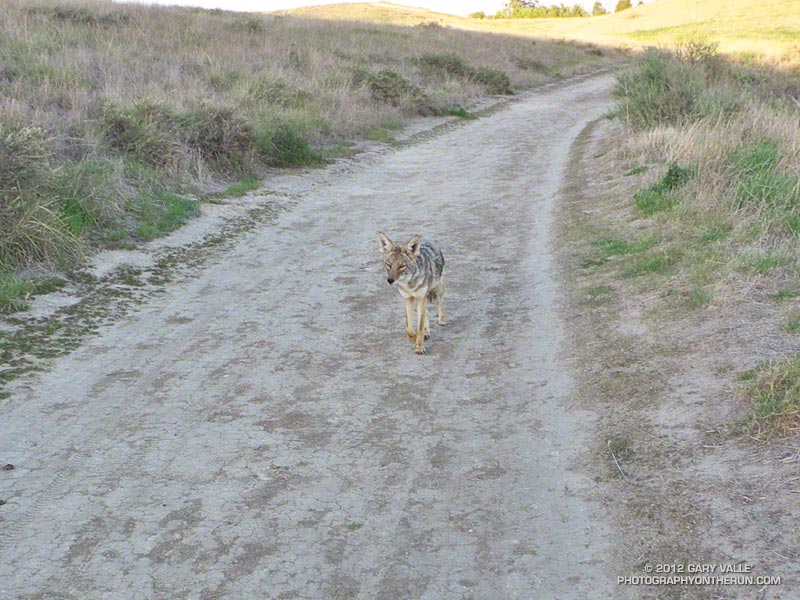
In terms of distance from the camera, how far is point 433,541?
4559 mm

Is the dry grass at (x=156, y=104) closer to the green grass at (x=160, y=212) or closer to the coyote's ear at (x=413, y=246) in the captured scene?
the green grass at (x=160, y=212)

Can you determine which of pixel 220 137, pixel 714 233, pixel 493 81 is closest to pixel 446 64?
pixel 493 81

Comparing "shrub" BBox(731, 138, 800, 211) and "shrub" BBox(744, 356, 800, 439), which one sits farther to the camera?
"shrub" BBox(731, 138, 800, 211)

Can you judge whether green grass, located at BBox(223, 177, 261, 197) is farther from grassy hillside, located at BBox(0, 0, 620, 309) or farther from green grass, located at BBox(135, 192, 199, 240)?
green grass, located at BBox(135, 192, 199, 240)

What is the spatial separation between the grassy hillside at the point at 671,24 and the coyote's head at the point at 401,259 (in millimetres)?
37620

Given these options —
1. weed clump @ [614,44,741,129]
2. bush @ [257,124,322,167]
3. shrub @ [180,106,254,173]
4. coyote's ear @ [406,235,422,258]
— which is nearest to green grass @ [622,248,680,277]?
coyote's ear @ [406,235,422,258]

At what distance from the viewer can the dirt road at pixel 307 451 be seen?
14.0ft

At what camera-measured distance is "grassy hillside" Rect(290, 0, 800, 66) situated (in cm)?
4844

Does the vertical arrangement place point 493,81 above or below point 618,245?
above

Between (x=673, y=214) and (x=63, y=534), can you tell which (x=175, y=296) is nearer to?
(x=63, y=534)

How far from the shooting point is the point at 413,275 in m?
7.40

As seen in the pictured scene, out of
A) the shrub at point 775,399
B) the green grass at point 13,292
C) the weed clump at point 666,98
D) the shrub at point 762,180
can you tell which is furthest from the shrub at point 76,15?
the shrub at point 775,399

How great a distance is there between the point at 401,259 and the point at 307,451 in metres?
2.34

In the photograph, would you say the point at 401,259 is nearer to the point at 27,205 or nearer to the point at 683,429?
the point at 683,429
